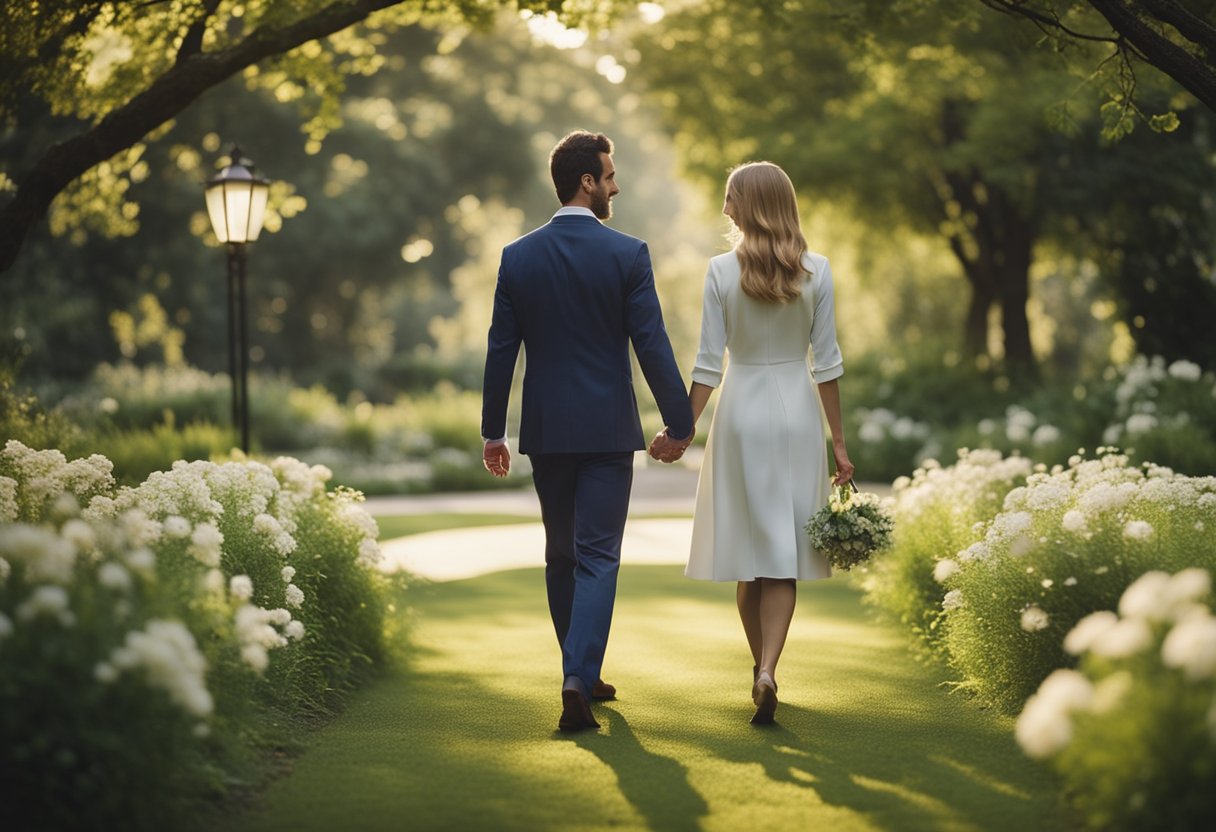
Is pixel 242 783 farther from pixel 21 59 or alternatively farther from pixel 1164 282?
pixel 1164 282

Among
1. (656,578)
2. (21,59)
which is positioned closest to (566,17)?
(21,59)

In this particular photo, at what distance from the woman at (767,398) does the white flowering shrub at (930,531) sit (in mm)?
1309

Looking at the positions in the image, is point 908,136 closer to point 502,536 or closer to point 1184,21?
point 502,536

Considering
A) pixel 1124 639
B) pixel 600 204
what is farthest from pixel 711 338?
pixel 1124 639

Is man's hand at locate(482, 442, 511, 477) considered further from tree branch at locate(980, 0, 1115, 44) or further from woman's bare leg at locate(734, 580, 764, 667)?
tree branch at locate(980, 0, 1115, 44)

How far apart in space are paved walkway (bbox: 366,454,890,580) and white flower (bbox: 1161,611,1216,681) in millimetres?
4560

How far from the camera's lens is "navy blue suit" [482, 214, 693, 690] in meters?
5.24

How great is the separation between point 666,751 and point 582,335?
1.59 meters

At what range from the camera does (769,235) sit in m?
5.43

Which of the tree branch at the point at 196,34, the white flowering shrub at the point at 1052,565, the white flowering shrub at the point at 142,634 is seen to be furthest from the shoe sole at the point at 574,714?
the tree branch at the point at 196,34

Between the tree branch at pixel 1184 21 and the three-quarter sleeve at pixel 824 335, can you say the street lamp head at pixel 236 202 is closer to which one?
the three-quarter sleeve at pixel 824 335

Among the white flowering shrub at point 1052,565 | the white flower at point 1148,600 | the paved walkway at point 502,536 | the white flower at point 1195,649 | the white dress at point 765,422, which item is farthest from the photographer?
the paved walkway at point 502,536

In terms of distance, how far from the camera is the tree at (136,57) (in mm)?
7008

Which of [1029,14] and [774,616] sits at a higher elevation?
[1029,14]
